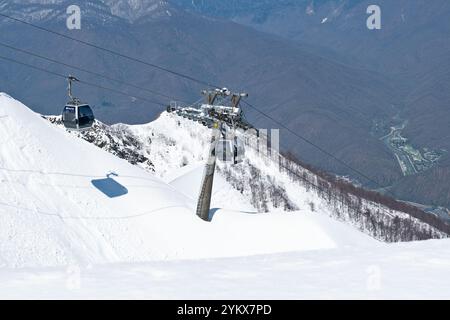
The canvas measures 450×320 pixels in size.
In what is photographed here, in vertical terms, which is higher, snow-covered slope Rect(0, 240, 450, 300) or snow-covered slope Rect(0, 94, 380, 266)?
snow-covered slope Rect(0, 94, 380, 266)

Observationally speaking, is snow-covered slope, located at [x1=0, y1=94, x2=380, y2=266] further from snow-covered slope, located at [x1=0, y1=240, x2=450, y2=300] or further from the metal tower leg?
snow-covered slope, located at [x1=0, y1=240, x2=450, y2=300]

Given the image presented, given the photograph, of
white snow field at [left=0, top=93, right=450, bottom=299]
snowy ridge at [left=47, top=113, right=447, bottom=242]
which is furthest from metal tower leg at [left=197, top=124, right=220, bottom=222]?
snowy ridge at [left=47, top=113, right=447, bottom=242]

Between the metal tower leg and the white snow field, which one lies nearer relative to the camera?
the white snow field

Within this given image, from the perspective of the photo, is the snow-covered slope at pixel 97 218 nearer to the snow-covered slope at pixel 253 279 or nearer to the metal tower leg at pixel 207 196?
the metal tower leg at pixel 207 196

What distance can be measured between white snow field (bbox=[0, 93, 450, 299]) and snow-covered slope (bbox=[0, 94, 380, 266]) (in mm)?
75

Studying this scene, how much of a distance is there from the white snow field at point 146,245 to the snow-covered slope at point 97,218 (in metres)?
0.08

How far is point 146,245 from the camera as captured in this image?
34.6 meters

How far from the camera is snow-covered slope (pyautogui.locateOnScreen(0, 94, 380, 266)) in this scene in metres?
31.3

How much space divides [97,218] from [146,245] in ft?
9.92

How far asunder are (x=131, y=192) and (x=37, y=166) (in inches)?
228

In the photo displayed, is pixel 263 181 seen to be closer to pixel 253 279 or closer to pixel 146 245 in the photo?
pixel 146 245

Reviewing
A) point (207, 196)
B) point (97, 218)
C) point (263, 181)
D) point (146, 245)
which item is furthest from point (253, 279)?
point (263, 181)
